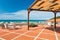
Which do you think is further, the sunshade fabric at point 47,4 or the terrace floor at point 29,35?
the terrace floor at point 29,35

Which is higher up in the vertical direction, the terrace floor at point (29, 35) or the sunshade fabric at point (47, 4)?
the sunshade fabric at point (47, 4)

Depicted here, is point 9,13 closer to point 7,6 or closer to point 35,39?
point 7,6

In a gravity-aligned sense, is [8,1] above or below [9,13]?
above

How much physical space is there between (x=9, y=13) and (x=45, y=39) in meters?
74.3

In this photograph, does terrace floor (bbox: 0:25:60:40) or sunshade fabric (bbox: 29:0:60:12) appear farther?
terrace floor (bbox: 0:25:60:40)

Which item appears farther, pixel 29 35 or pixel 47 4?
pixel 29 35

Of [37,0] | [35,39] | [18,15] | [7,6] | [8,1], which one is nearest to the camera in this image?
[35,39]

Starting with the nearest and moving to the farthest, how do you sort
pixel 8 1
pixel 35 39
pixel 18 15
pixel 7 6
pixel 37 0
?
pixel 35 39 < pixel 37 0 < pixel 8 1 < pixel 7 6 < pixel 18 15

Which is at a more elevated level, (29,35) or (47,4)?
(47,4)

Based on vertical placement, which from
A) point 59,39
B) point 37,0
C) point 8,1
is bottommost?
point 59,39

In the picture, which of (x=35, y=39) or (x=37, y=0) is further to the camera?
(x=37, y=0)

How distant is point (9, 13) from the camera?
8044 cm

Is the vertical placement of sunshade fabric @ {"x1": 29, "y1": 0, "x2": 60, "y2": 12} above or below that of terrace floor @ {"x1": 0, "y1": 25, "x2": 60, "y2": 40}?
above

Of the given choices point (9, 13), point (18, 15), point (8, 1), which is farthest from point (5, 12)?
point (8, 1)
